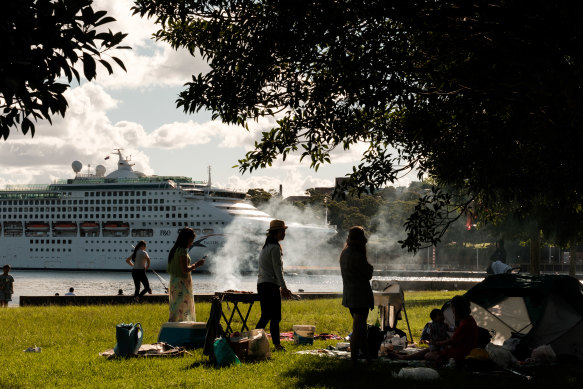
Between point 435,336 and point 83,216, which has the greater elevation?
point 83,216

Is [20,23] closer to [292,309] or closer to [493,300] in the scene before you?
[493,300]

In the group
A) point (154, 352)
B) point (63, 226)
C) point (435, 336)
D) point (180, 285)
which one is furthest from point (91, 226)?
point (435, 336)

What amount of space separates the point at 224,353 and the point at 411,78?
4268 mm

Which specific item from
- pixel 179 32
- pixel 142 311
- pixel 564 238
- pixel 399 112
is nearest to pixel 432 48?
pixel 399 112

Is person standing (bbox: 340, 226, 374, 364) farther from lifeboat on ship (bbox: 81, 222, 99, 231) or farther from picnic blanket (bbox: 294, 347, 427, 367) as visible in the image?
lifeboat on ship (bbox: 81, 222, 99, 231)

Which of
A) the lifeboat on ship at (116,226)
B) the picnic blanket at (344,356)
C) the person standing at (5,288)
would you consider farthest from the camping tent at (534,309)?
the lifeboat on ship at (116,226)

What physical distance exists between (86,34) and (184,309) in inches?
222

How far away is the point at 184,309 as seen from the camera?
9492 millimetres

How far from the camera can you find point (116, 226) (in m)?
78.1

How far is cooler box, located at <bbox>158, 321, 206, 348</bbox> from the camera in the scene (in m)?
9.12

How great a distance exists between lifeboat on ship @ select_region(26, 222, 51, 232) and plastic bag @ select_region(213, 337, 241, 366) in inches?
3075

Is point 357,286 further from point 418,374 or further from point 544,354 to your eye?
point 544,354

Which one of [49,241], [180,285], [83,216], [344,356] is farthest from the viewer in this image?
[49,241]

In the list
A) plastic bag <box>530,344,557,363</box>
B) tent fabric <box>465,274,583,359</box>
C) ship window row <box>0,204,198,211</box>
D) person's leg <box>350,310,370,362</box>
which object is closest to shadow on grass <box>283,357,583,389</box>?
person's leg <box>350,310,370,362</box>
